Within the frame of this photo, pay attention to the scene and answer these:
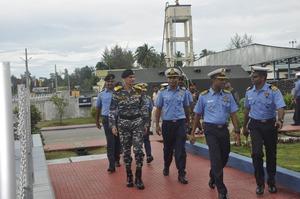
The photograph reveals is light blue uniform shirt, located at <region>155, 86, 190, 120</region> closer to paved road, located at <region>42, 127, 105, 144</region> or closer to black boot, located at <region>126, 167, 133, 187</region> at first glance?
black boot, located at <region>126, 167, 133, 187</region>

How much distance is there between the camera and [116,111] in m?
7.41

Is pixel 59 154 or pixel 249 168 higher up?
pixel 249 168

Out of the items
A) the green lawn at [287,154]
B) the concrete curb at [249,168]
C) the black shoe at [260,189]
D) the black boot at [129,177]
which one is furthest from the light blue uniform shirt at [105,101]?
the black shoe at [260,189]

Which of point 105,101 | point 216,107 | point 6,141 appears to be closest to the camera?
point 6,141

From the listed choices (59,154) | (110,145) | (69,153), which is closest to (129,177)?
(110,145)

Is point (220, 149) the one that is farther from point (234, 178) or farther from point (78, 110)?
point (78, 110)

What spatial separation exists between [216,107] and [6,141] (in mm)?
5249

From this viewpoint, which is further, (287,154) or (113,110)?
(287,154)

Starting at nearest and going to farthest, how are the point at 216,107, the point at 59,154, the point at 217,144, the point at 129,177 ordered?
1. the point at 217,144
2. the point at 216,107
3. the point at 129,177
4. the point at 59,154

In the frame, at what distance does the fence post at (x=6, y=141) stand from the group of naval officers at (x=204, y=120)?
16.2 ft

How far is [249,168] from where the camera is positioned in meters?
7.74

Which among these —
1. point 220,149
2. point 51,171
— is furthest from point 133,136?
point 51,171

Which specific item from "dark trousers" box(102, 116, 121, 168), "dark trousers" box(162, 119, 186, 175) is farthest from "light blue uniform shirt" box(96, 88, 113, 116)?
"dark trousers" box(162, 119, 186, 175)

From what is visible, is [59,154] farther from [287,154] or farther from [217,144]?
[217,144]
